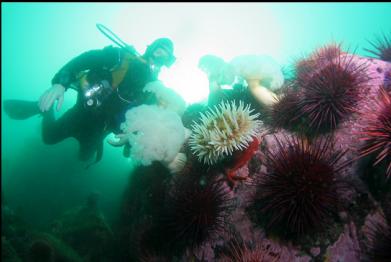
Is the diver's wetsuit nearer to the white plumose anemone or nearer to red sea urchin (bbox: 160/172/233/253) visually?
the white plumose anemone

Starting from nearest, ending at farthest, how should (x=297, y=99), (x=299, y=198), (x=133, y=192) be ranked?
(x=299, y=198), (x=297, y=99), (x=133, y=192)

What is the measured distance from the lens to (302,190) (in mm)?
3068

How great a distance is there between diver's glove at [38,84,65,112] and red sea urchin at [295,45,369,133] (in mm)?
4984

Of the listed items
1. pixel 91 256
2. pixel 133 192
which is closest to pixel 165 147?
pixel 133 192

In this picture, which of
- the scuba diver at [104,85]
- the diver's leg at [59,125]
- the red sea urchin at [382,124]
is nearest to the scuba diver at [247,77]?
the scuba diver at [104,85]

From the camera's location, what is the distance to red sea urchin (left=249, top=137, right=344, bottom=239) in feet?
10.2

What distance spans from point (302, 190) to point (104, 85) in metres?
5.28

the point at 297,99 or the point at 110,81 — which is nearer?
the point at 297,99

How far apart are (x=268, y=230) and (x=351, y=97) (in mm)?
2355

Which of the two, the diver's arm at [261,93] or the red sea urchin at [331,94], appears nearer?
the red sea urchin at [331,94]

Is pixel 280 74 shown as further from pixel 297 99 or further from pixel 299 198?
pixel 299 198

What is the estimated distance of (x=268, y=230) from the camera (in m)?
3.80

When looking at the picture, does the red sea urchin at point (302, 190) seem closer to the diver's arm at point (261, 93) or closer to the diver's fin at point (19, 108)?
the diver's arm at point (261, 93)

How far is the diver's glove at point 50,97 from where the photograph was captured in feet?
17.7
